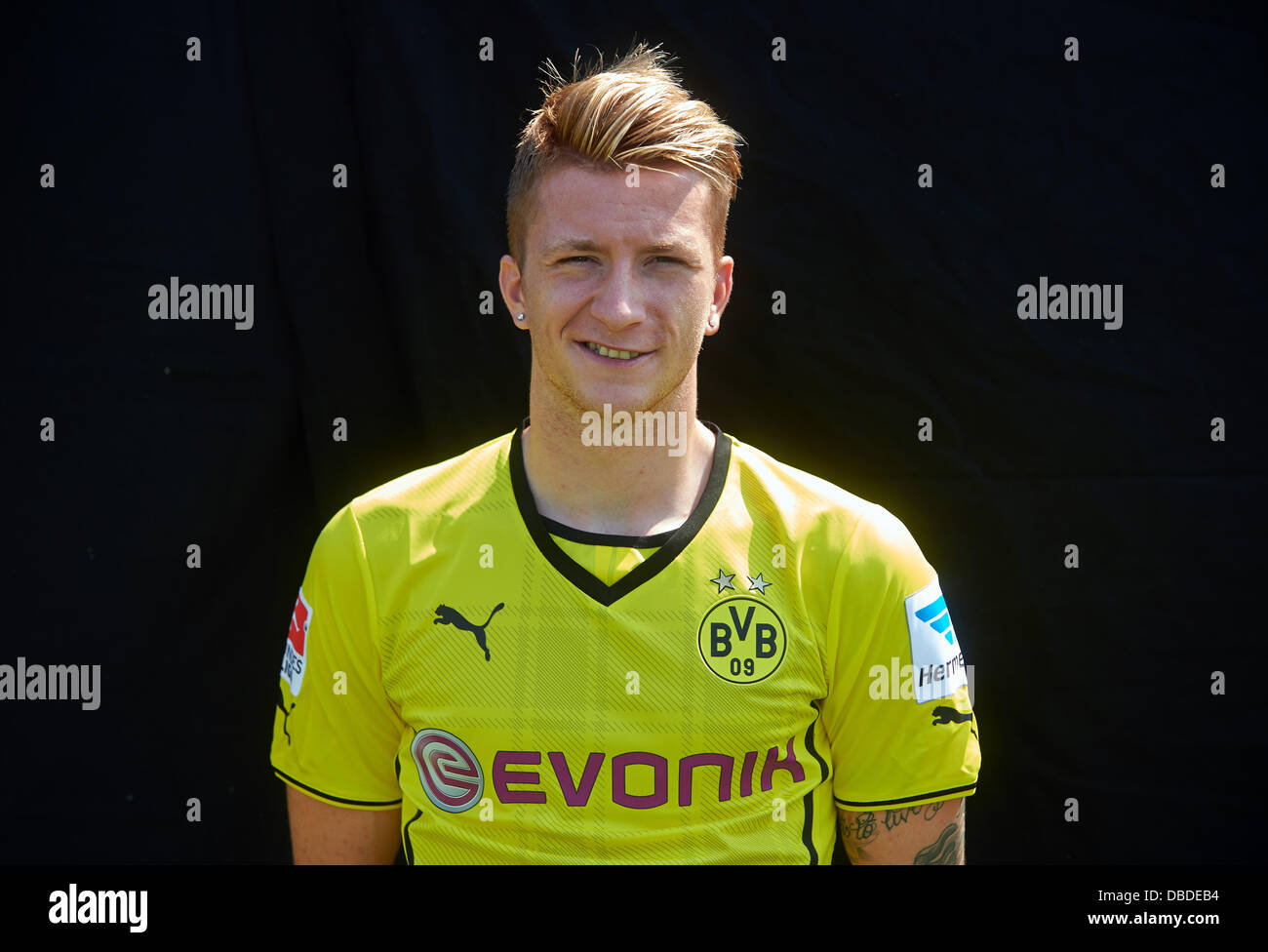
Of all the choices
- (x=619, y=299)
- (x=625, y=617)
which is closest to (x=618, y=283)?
(x=619, y=299)

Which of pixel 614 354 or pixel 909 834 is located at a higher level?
pixel 614 354

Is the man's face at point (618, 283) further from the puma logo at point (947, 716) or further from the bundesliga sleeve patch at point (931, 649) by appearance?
the puma logo at point (947, 716)

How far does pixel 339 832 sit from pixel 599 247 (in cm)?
103

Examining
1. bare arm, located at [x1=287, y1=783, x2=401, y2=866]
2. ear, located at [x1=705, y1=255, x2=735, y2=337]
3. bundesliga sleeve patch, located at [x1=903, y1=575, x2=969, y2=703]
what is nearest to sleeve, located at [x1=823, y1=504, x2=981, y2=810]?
bundesliga sleeve patch, located at [x1=903, y1=575, x2=969, y2=703]

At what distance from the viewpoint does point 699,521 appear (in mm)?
1650

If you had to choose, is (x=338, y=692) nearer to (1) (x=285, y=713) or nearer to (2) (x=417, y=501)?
(1) (x=285, y=713)

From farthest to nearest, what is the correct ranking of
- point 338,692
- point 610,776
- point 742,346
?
point 742,346, point 338,692, point 610,776

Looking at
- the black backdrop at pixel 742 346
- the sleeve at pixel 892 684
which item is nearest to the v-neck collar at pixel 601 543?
the sleeve at pixel 892 684

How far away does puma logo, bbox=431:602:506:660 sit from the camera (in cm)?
160

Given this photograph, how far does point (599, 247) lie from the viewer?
61.9 inches

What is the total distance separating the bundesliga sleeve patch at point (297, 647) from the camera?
5.52 ft

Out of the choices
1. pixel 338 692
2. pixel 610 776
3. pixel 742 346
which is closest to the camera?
pixel 610 776

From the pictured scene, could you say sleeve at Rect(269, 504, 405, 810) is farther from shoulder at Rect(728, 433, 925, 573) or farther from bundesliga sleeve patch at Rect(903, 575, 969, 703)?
bundesliga sleeve patch at Rect(903, 575, 969, 703)

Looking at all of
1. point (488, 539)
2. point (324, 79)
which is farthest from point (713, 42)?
point (488, 539)
